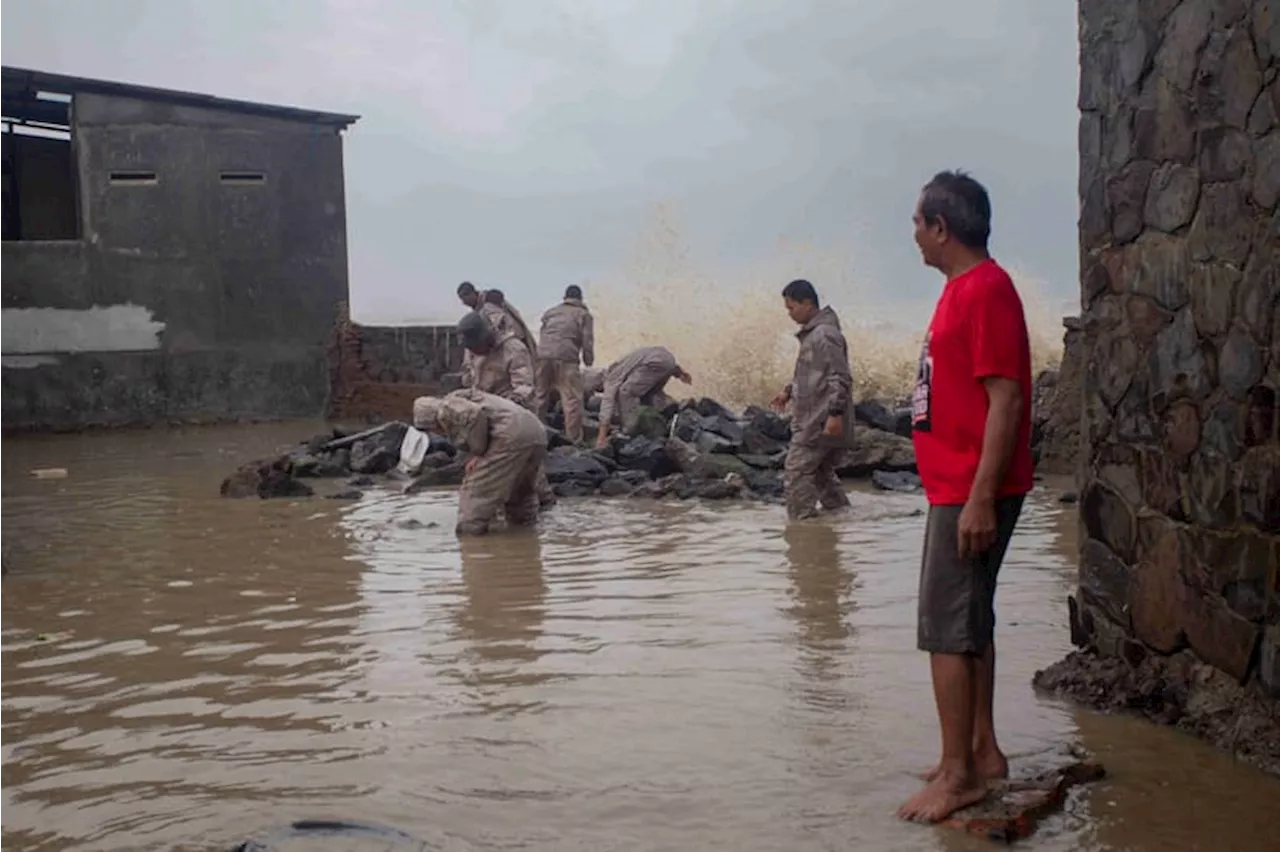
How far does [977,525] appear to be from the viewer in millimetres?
3980

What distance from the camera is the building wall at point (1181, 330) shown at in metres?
4.39

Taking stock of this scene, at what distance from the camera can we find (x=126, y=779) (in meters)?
4.54

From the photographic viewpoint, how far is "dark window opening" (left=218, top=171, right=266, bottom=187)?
22.9 metres

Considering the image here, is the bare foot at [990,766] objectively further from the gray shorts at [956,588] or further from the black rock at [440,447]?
the black rock at [440,447]

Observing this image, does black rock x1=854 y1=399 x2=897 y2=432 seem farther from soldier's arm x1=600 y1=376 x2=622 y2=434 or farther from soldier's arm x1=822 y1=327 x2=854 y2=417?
soldier's arm x1=822 y1=327 x2=854 y2=417

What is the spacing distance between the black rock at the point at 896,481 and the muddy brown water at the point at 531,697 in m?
2.57

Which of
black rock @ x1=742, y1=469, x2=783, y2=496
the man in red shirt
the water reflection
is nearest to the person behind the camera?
the man in red shirt

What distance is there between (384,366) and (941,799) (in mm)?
19900

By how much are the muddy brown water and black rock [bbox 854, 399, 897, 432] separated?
5246 millimetres

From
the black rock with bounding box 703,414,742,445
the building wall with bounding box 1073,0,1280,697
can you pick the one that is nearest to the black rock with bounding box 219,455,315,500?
the black rock with bounding box 703,414,742,445

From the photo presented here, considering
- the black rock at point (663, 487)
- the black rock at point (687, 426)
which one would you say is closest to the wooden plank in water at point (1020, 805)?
the black rock at point (663, 487)

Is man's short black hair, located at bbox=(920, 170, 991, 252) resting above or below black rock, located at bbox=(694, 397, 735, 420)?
above

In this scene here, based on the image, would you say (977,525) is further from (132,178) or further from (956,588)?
(132,178)

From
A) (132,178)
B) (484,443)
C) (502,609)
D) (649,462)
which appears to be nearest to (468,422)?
(484,443)
